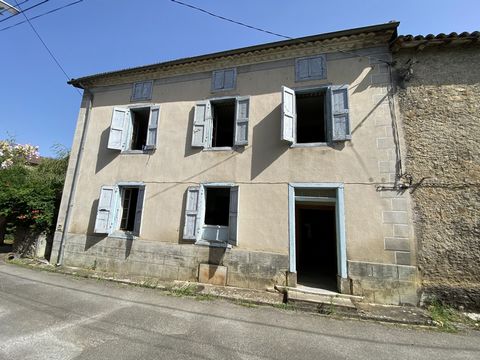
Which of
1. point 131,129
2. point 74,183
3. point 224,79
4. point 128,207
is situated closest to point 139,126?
point 131,129

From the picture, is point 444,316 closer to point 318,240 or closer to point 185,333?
point 185,333

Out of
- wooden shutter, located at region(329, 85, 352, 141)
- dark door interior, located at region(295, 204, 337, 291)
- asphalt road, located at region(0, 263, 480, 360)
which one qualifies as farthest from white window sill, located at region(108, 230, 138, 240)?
wooden shutter, located at region(329, 85, 352, 141)

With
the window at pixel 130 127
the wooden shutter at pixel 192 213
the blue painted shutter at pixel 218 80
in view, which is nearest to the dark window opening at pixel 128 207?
the window at pixel 130 127

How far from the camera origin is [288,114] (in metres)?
6.34

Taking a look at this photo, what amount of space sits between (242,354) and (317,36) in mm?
7477

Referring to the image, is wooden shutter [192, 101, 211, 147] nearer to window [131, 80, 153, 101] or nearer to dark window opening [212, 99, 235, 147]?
dark window opening [212, 99, 235, 147]

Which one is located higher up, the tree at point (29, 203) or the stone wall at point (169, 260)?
the tree at point (29, 203)

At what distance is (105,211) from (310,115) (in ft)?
25.4

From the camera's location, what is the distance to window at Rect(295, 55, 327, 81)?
6593 mm

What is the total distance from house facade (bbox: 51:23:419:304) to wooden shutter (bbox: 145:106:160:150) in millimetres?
38

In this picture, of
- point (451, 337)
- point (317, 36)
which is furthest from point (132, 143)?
point (451, 337)

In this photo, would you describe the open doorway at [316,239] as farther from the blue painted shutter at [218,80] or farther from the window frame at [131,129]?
the window frame at [131,129]

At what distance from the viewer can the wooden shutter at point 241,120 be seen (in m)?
6.83

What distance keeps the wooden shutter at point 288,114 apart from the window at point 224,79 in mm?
1848
